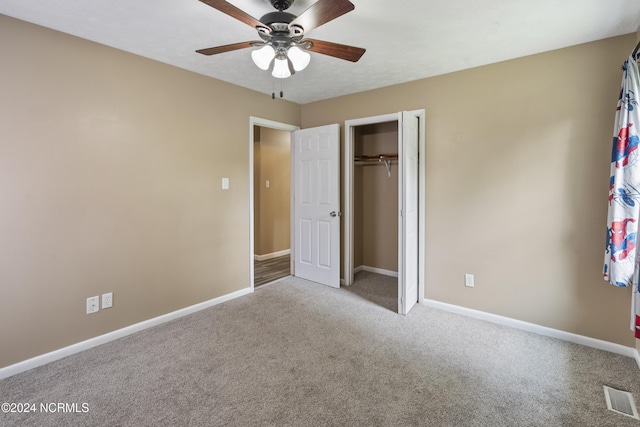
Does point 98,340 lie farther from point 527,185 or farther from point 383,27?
point 527,185

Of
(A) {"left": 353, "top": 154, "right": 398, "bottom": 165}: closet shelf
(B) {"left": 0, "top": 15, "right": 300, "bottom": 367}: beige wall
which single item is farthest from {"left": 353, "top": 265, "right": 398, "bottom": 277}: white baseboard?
(B) {"left": 0, "top": 15, "right": 300, "bottom": 367}: beige wall

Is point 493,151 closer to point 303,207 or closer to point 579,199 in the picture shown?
point 579,199

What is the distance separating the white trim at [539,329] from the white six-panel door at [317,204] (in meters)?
1.34

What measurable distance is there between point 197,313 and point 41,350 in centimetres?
121

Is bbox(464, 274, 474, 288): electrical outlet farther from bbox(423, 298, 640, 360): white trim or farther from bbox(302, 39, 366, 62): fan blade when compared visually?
bbox(302, 39, 366, 62): fan blade

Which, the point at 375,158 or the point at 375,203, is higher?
the point at 375,158

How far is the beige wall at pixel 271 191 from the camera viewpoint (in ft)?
17.8

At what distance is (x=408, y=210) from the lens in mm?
3121

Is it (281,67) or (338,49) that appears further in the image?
(281,67)

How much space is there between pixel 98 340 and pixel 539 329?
385 centimetres

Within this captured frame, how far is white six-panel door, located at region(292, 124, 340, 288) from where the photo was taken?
394cm

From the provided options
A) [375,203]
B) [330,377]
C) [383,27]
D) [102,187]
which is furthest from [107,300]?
[375,203]

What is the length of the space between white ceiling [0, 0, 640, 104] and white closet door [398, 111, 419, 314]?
658 mm

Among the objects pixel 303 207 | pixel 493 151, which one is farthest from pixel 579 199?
pixel 303 207
